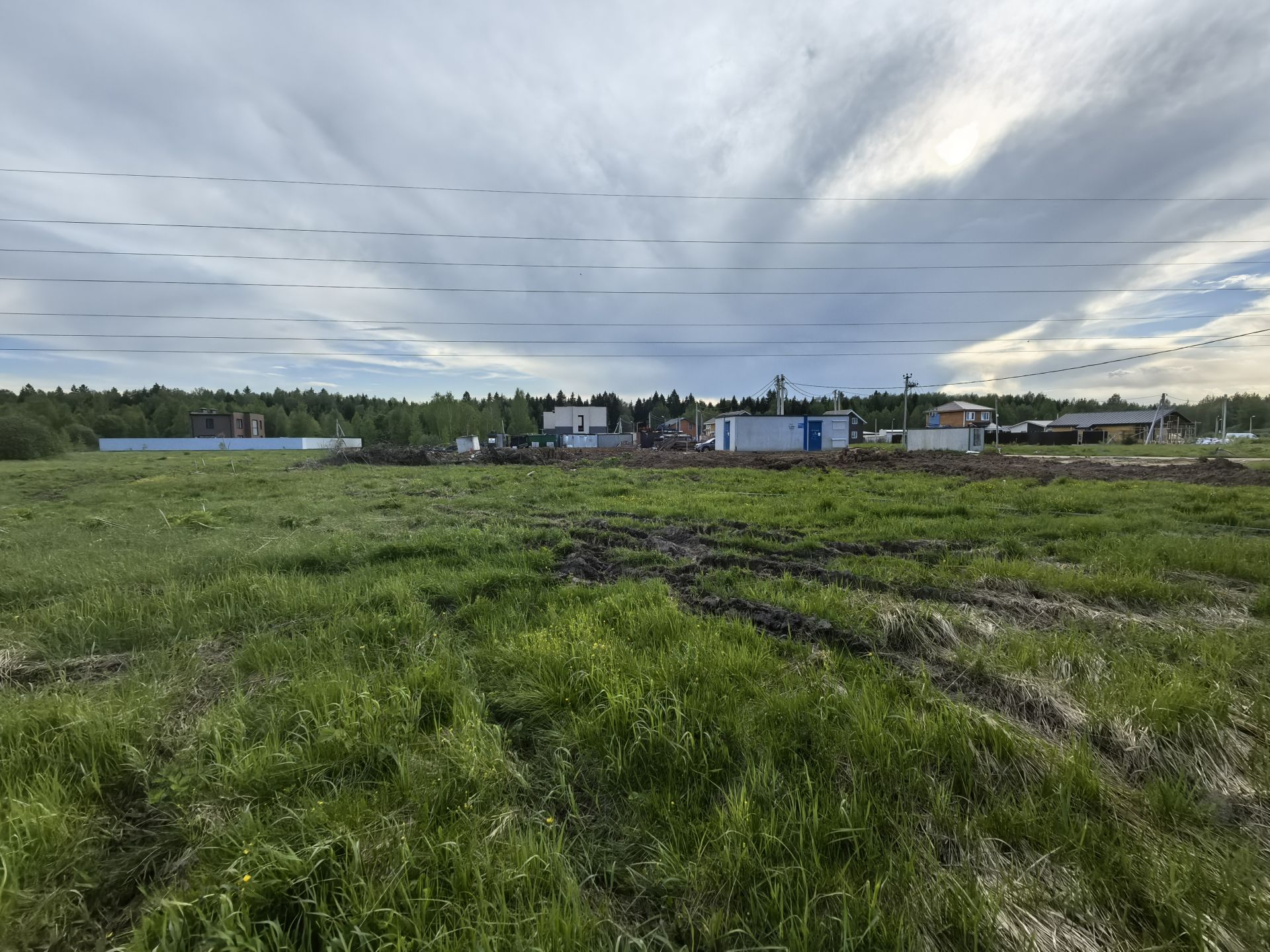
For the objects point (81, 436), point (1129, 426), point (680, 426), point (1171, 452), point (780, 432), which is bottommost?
point (1171, 452)

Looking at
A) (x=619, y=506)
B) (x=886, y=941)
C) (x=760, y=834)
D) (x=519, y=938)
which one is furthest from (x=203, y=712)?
(x=619, y=506)

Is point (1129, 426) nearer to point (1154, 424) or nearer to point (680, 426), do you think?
point (1154, 424)

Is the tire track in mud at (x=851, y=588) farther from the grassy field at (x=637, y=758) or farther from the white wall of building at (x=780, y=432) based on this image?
the white wall of building at (x=780, y=432)

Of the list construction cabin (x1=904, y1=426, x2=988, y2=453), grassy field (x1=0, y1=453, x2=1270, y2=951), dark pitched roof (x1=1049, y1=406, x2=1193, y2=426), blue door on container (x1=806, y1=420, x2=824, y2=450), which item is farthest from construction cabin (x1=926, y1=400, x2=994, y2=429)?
grassy field (x1=0, y1=453, x2=1270, y2=951)

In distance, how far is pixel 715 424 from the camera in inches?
2266

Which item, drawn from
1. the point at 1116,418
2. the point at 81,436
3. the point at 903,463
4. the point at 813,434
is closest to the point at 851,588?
the point at 903,463

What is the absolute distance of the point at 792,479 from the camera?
19391 mm

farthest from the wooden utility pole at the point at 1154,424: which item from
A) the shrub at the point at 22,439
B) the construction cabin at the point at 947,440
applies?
the shrub at the point at 22,439

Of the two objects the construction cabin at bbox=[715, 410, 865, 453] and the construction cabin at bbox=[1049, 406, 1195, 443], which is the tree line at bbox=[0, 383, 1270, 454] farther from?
the construction cabin at bbox=[715, 410, 865, 453]

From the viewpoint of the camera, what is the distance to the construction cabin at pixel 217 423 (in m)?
83.6

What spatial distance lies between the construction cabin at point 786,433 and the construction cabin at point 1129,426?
163 feet

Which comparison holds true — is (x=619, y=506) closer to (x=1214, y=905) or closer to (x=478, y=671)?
(x=478, y=671)

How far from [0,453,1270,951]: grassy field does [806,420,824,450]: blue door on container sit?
40783mm

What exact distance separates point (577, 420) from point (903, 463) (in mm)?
86399
